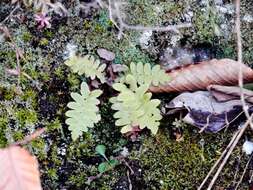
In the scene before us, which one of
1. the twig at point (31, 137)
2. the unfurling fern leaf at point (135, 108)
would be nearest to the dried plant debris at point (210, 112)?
the unfurling fern leaf at point (135, 108)

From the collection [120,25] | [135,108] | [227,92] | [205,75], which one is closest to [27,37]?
[120,25]

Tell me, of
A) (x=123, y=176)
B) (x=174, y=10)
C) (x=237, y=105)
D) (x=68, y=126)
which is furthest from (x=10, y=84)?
(x=237, y=105)

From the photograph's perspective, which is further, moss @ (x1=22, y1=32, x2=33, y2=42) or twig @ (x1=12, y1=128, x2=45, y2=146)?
moss @ (x1=22, y1=32, x2=33, y2=42)

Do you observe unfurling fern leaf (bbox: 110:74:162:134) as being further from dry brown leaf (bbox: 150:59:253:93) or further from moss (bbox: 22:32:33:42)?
moss (bbox: 22:32:33:42)

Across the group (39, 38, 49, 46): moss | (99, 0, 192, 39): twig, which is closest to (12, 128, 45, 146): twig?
(39, 38, 49, 46): moss

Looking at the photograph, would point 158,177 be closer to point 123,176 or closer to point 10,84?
point 123,176

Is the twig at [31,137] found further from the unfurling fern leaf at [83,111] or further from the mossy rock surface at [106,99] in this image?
the unfurling fern leaf at [83,111]

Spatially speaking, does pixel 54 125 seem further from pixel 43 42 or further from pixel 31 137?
pixel 43 42
